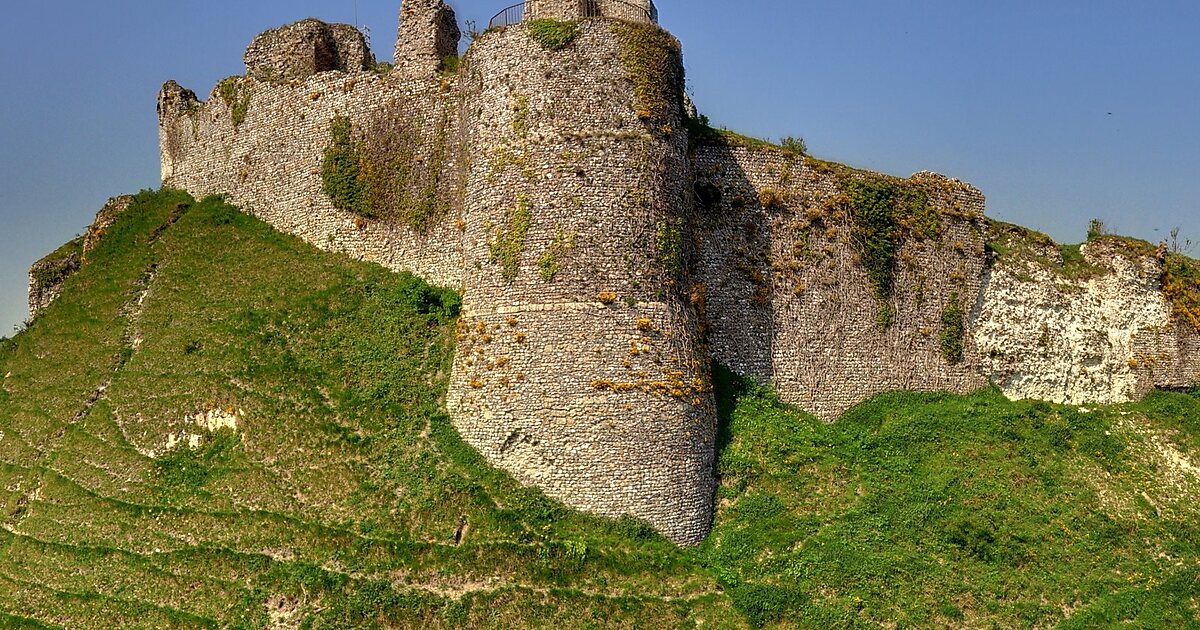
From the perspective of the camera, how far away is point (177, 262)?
31.3m

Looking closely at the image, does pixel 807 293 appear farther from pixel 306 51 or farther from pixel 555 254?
pixel 306 51

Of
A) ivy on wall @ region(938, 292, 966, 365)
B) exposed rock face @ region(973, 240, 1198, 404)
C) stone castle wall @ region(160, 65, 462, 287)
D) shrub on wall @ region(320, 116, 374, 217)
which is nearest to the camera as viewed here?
stone castle wall @ region(160, 65, 462, 287)

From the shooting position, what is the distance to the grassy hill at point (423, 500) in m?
21.8

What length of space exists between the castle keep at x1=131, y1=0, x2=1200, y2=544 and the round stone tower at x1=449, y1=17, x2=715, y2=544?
0.05 meters

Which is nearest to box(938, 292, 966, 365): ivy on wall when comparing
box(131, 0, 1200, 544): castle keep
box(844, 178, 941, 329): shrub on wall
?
box(131, 0, 1200, 544): castle keep

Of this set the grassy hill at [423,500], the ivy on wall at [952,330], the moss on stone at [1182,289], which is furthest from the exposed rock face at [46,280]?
the moss on stone at [1182,289]

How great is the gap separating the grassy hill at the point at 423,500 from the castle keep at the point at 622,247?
116 centimetres

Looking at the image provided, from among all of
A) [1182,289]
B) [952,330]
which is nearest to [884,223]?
[952,330]

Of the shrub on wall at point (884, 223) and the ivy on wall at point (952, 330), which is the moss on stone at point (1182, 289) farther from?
the shrub on wall at point (884, 223)

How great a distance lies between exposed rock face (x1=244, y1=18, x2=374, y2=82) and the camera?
32344mm

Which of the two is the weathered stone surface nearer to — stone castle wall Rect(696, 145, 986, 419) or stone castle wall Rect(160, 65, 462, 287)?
stone castle wall Rect(160, 65, 462, 287)

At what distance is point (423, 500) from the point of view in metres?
22.8

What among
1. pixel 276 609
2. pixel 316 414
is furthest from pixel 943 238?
pixel 276 609

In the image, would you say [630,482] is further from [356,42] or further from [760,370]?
[356,42]
